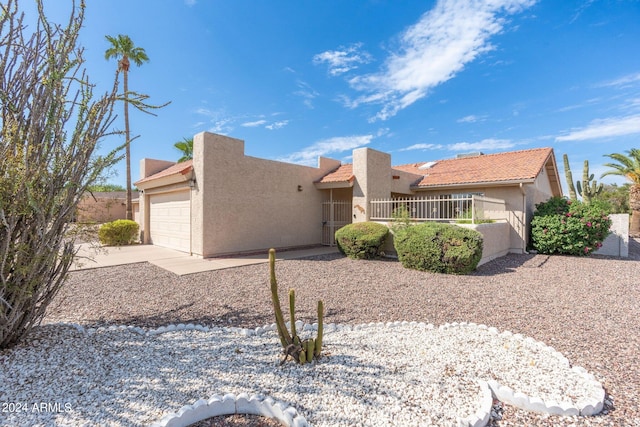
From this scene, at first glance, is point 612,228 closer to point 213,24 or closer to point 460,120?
point 460,120

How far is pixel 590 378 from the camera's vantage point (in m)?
3.15

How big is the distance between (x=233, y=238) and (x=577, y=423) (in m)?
11.3

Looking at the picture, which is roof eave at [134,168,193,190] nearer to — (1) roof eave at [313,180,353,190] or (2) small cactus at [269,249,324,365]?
(1) roof eave at [313,180,353,190]

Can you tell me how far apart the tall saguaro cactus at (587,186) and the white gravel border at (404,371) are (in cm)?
2408

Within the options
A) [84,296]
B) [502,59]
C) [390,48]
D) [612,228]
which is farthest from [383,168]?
[84,296]

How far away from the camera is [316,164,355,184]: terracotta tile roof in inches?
545

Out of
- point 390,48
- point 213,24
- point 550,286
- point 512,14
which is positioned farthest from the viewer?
point 390,48

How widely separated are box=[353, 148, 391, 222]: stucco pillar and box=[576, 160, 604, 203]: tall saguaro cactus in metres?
17.8

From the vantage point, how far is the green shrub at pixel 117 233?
599 inches

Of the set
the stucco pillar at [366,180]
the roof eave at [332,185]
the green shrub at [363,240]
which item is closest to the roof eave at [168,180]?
the roof eave at [332,185]

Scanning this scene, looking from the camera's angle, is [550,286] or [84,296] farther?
[550,286]

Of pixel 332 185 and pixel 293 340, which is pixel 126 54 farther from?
pixel 293 340

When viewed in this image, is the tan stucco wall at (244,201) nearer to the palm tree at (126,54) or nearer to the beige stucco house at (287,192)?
the beige stucco house at (287,192)

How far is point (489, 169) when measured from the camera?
14.6 meters
